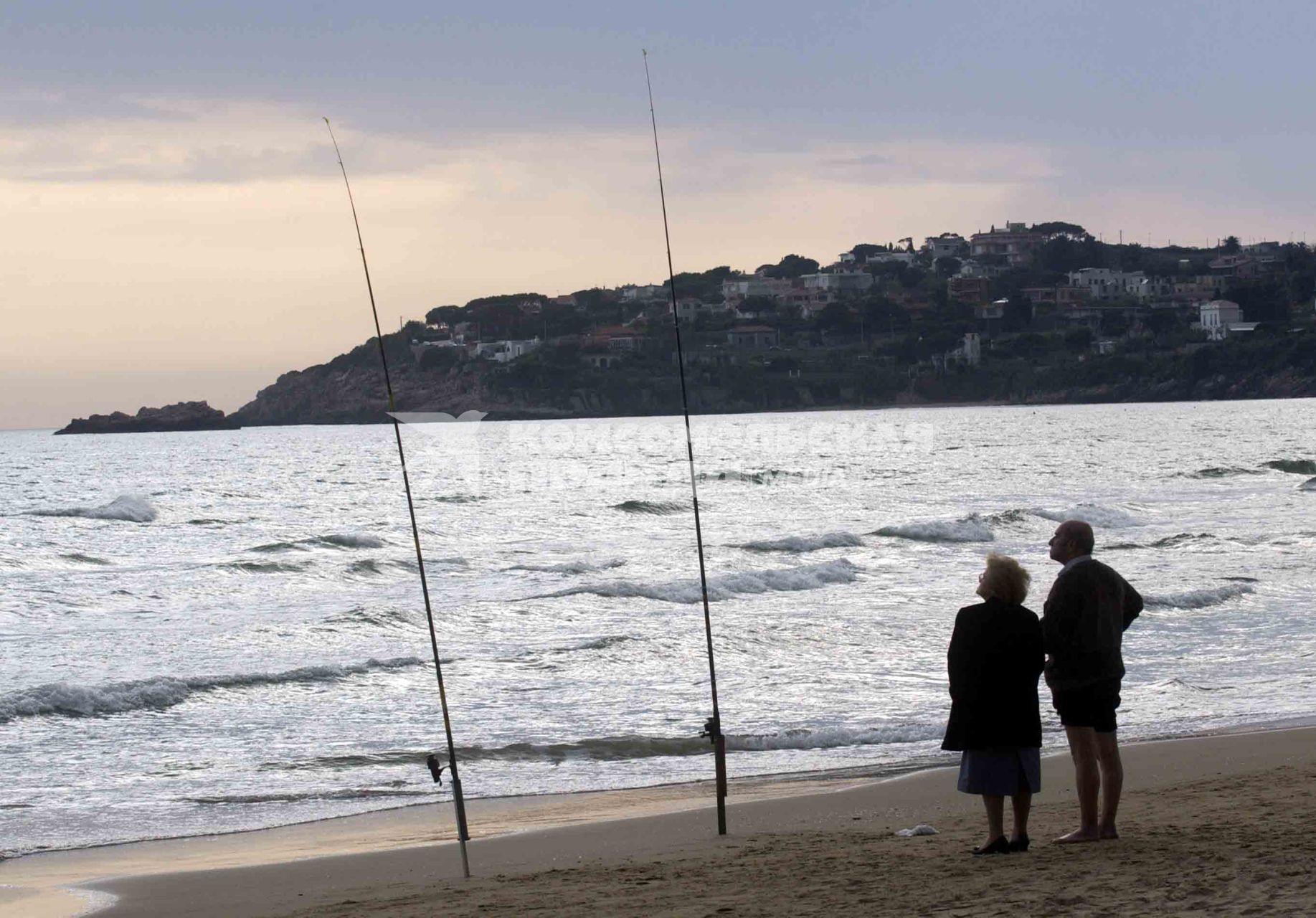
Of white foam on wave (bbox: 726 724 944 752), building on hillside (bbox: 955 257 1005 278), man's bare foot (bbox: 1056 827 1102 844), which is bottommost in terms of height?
white foam on wave (bbox: 726 724 944 752)

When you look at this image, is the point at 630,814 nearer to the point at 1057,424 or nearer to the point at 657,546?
the point at 657,546

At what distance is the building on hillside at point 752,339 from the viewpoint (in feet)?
446

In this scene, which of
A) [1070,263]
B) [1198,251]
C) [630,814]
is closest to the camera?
[630,814]

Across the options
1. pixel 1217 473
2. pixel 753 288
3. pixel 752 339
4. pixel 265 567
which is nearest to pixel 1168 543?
pixel 265 567

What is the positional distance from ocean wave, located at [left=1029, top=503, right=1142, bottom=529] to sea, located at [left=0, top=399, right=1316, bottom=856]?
12 cm

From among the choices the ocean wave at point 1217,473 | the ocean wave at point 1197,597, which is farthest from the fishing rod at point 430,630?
the ocean wave at point 1217,473

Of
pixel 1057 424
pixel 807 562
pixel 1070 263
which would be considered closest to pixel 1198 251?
pixel 1070 263

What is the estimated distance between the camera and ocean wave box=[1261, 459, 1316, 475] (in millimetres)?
47125

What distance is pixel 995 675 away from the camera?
16.4ft

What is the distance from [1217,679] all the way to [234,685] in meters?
8.17

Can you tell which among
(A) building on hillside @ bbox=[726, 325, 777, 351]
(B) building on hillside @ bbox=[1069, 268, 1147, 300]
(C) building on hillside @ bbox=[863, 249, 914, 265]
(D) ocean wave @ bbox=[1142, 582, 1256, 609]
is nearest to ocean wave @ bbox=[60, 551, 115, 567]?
(D) ocean wave @ bbox=[1142, 582, 1256, 609]

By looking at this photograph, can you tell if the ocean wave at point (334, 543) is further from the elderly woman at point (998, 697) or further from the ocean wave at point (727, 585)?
the elderly woman at point (998, 697)

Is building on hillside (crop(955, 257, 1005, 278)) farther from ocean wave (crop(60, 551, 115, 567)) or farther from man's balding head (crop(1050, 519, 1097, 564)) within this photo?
man's balding head (crop(1050, 519, 1097, 564))

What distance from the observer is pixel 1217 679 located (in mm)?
11352
